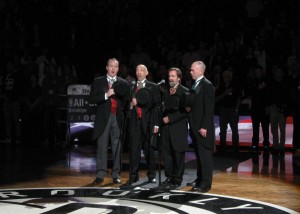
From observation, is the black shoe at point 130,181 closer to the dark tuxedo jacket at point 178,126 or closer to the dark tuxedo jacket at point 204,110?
the dark tuxedo jacket at point 178,126

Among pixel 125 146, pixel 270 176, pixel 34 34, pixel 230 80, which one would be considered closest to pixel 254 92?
pixel 230 80

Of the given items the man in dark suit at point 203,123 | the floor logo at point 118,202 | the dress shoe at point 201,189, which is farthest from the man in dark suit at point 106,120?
the dress shoe at point 201,189

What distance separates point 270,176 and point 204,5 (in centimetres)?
827

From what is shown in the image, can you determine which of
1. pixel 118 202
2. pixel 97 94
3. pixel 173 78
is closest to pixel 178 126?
pixel 173 78

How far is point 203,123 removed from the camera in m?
8.48

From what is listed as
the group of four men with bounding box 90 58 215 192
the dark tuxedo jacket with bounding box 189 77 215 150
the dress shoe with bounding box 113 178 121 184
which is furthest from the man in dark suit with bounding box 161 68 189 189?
the dress shoe with bounding box 113 178 121 184

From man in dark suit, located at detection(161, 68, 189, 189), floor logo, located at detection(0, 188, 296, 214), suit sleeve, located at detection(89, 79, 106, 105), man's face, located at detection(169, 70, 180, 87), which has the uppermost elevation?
man's face, located at detection(169, 70, 180, 87)

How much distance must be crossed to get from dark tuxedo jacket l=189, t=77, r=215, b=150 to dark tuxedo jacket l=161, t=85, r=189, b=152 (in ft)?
1.30

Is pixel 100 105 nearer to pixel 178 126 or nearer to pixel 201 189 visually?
pixel 178 126

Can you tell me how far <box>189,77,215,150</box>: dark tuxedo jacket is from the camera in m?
8.48

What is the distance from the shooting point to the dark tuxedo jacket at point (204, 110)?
8477 millimetres

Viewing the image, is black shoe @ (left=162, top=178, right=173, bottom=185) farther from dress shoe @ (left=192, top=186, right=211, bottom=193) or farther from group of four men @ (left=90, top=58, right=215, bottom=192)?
dress shoe @ (left=192, top=186, right=211, bottom=193)

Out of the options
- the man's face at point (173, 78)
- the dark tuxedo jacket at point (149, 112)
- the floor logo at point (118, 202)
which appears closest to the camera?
the floor logo at point (118, 202)

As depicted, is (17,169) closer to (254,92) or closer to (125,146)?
(125,146)
